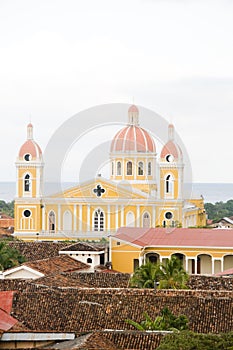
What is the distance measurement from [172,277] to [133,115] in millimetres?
35533

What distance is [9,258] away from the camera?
4184cm

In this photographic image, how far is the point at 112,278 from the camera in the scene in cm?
3653

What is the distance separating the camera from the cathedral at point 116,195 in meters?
64.8

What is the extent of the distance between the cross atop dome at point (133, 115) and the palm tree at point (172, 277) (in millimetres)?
33724

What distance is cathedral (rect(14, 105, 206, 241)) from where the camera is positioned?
64750 mm

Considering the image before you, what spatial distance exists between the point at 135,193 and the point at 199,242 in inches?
563

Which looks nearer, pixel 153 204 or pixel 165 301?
pixel 165 301

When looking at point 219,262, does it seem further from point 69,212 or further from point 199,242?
point 69,212

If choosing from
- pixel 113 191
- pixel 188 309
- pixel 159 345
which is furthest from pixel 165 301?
pixel 113 191

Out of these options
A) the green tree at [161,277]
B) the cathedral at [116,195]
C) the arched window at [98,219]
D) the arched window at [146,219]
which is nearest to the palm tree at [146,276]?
the green tree at [161,277]

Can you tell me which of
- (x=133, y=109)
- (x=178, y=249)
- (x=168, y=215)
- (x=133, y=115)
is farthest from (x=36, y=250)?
(x=133, y=109)

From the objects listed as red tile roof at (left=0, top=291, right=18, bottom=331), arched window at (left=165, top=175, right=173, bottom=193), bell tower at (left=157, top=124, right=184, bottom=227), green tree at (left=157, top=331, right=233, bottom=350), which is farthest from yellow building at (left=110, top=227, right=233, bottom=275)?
green tree at (left=157, top=331, right=233, bottom=350)

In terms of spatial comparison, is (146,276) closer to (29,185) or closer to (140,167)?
(140,167)

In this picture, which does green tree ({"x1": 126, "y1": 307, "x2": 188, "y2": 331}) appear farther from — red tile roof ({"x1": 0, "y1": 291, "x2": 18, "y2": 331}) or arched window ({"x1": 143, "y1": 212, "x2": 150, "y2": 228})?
arched window ({"x1": 143, "y1": 212, "x2": 150, "y2": 228})
